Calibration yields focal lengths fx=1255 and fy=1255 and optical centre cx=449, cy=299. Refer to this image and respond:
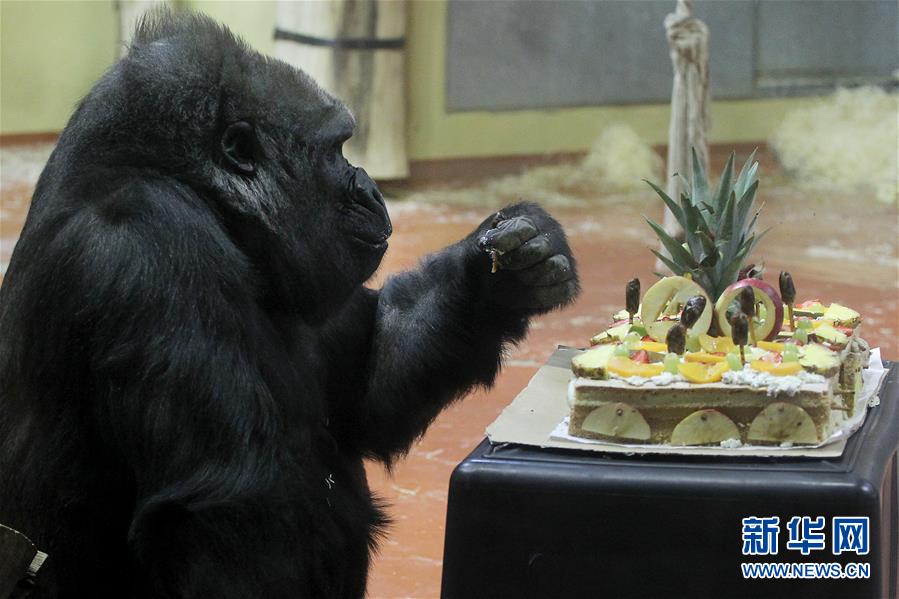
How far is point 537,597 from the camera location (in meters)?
1.86

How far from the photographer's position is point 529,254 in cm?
216

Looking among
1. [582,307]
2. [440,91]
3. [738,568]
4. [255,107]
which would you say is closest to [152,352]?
[255,107]

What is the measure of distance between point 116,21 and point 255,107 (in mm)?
6679

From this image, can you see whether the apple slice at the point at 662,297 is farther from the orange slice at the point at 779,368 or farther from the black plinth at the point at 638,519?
the black plinth at the point at 638,519

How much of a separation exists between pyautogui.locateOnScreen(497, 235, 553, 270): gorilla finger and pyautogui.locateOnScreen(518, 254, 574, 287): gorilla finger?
0.01 meters

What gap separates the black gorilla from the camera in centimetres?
182

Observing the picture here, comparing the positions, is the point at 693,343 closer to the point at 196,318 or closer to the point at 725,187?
the point at 725,187

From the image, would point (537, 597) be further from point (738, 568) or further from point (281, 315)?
point (281, 315)

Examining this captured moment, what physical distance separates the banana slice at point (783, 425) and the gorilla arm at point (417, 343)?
0.50 m

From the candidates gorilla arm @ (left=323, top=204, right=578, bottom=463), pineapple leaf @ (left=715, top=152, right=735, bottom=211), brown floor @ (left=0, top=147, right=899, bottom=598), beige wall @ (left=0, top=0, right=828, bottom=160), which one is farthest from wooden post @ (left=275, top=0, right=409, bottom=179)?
pineapple leaf @ (left=715, top=152, right=735, bottom=211)

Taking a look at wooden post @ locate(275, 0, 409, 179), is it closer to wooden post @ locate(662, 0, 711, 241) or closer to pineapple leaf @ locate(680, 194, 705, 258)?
wooden post @ locate(662, 0, 711, 241)

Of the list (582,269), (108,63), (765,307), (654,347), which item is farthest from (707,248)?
(108,63)

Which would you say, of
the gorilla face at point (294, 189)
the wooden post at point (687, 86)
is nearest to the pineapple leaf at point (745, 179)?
the gorilla face at point (294, 189)

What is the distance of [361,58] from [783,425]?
6.17 meters
